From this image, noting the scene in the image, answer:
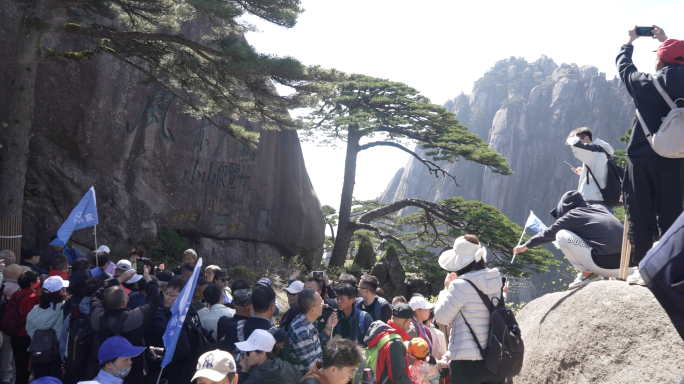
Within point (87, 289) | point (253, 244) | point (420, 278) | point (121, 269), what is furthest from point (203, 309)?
point (420, 278)

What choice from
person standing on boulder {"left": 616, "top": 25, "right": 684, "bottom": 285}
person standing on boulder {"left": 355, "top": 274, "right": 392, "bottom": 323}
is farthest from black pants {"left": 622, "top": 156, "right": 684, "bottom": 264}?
person standing on boulder {"left": 355, "top": 274, "right": 392, "bottom": 323}

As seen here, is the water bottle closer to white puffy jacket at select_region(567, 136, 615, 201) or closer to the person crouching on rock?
the person crouching on rock

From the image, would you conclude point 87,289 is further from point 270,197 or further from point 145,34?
point 270,197

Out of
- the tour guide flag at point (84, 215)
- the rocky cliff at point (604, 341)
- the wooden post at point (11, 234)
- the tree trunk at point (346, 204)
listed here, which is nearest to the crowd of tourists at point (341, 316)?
the rocky cliff at point (604, 341)

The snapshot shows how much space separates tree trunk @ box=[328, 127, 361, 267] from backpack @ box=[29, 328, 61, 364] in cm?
979

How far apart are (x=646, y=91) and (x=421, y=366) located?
7.67 feet

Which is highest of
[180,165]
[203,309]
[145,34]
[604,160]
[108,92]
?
[145,34]

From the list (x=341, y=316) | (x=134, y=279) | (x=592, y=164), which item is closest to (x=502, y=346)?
(x=341, y=316)

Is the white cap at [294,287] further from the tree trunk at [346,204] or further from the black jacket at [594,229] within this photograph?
the tree trunk at [346,204]

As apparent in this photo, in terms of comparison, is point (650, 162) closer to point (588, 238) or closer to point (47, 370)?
point (588, 238)

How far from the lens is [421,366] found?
3.01 metres

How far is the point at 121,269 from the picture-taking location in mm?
4504

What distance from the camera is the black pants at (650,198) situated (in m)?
3.04

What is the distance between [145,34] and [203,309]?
424 centimetres
